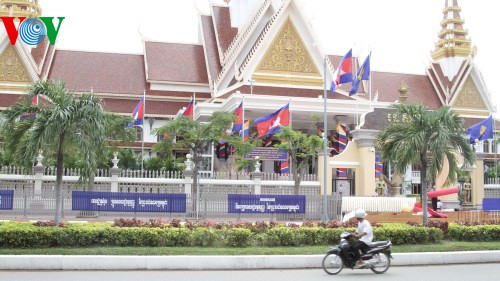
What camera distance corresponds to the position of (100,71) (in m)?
40.3

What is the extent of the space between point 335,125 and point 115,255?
25.1 metres

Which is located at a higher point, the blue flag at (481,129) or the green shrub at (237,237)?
the blue flag at (481,129)

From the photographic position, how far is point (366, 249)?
11141 mm

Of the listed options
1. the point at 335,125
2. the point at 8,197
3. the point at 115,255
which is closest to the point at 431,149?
the point at 115,255

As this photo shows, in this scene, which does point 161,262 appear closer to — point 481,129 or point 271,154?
point 271,154

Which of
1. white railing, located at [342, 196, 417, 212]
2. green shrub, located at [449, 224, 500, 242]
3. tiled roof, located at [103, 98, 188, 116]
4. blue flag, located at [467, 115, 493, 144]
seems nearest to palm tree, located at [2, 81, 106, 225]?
green shrub, located at [449, 224, 500, 242]

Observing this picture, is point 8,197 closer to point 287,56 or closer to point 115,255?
point 115,255

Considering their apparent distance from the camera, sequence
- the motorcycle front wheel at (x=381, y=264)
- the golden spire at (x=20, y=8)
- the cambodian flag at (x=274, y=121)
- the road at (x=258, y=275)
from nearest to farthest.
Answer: the road at (x=258, y=275)
the motorcycle front wheel at (x=381, y=264)
the cambodian flag at (x=274, y=121)
the golden spire at (x=20, y=8)

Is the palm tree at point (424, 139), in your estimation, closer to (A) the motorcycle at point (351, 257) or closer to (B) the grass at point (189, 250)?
(B) the grass at point (189, 250)

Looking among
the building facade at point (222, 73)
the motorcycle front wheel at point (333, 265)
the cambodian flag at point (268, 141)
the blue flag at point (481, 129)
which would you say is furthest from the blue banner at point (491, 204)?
the motorcycle front wheel at point (333, 265)

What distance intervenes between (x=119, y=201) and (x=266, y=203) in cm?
488

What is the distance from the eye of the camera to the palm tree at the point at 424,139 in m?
16.0

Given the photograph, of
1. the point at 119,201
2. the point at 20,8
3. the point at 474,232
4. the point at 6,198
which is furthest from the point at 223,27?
the point at 474,232

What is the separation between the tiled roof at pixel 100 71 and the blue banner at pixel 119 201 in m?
18.6
